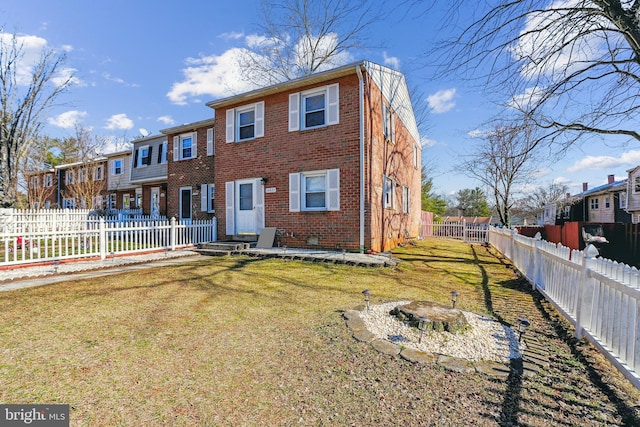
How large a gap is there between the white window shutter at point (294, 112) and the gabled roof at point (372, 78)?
0.36m

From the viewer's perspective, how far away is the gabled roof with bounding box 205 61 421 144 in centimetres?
948

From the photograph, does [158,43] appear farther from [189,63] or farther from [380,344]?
[380,344]

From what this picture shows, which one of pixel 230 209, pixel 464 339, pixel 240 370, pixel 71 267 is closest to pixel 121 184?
pixel 230 209

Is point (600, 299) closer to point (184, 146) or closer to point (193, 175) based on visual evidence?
point (193, 175)

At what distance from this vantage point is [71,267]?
7.18 meters

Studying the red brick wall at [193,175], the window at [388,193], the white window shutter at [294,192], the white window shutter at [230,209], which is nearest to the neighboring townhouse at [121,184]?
the red brick wall at [193,175]

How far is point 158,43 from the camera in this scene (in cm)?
1188

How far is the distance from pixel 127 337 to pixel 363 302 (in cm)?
315

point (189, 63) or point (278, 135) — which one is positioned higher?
point (189, 63)

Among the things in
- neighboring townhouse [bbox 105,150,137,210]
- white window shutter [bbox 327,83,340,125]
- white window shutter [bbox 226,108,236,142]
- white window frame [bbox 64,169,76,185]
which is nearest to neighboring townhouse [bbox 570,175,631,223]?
white window shutter [bbox 327,83,340,125]

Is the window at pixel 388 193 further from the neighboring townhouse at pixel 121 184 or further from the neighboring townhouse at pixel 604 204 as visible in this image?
the neighboring townhouse at pixel 604 204

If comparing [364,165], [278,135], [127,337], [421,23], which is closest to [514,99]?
[421,23]

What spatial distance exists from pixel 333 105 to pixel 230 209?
5767 millimetres

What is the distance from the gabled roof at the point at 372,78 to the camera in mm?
9477
